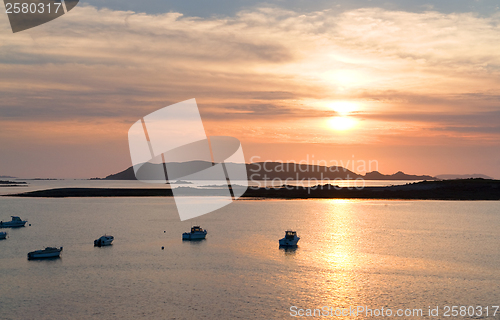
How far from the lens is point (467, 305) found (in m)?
36.7

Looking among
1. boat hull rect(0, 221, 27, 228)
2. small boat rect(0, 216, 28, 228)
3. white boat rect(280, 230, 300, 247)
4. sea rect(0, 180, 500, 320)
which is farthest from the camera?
small boat rect(0, 216, 28, 228)

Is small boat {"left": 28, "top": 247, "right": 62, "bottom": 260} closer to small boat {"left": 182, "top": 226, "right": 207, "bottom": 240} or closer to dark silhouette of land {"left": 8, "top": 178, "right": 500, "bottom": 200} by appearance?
small boat {"left": 182, "top": 226, "right": 207, "bottom": 240}

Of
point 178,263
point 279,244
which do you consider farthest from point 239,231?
point 178,263

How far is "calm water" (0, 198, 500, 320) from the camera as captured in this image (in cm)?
3716

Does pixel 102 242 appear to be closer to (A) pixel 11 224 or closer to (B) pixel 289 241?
(B) pixel 289 241

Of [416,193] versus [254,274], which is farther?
[416,193]

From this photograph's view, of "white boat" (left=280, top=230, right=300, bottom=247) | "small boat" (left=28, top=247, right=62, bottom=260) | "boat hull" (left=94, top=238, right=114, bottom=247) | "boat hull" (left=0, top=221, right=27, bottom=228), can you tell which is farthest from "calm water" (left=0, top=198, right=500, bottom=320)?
"boat hull" (left=0, top=221, right=27, bottom=228)

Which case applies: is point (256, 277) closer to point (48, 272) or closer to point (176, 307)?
point (176, 307)

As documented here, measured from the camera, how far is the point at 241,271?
161 ft

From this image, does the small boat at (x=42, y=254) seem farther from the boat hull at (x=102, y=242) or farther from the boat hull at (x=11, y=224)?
the boat hull at (x=11, y=224)

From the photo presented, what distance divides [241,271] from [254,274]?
2.04 meters

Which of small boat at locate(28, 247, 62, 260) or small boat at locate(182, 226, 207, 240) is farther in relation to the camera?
small boat at locate(182, 226, 207, 240)

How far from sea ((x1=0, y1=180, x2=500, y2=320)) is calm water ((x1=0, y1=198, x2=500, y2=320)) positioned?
6.2 inches

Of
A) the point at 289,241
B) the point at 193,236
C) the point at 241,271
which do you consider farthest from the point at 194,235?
the point at 241,271
